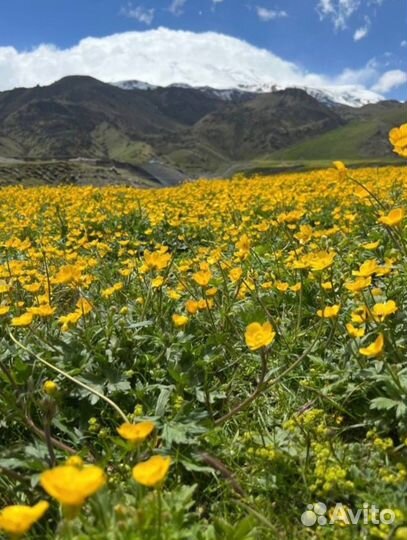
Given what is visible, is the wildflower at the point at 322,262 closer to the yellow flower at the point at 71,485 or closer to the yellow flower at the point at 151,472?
the yellow flower at the point at 151,472

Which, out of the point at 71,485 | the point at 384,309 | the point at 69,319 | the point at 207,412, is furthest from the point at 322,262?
the point at 71,485

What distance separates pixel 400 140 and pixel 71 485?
2.26 metres

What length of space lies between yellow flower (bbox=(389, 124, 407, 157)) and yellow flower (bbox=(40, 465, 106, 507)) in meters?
2.13

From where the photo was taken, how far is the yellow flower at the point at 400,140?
2699 millimetres

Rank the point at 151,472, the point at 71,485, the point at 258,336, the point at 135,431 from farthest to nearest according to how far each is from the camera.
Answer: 1. the point at 258,336
2. the point at 135,431
3. the point at 151,472
4. the point at 71,485

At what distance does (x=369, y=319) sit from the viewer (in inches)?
101

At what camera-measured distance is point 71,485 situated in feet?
4.11

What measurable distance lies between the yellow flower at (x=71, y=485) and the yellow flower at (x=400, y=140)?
2.13 metres

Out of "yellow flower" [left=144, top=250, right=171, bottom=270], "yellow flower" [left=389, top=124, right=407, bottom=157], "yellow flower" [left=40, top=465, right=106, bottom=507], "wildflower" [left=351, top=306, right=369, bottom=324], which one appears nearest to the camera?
"yellow flower" [left=40, top=465, right=106, bottom=507]

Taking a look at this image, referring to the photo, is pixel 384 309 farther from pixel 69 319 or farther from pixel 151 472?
pixel 69 319

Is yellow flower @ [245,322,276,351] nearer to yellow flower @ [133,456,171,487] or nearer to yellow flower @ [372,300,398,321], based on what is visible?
yellow flower @ [372,300,398,321]

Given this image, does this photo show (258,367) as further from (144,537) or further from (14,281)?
(14,281)

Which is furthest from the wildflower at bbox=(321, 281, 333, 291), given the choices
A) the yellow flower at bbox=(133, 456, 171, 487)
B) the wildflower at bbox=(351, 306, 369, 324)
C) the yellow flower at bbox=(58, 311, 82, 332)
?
the yellow flower at bbox=(133, 456, 171, 487)

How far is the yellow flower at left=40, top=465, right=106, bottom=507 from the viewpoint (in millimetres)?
1235
